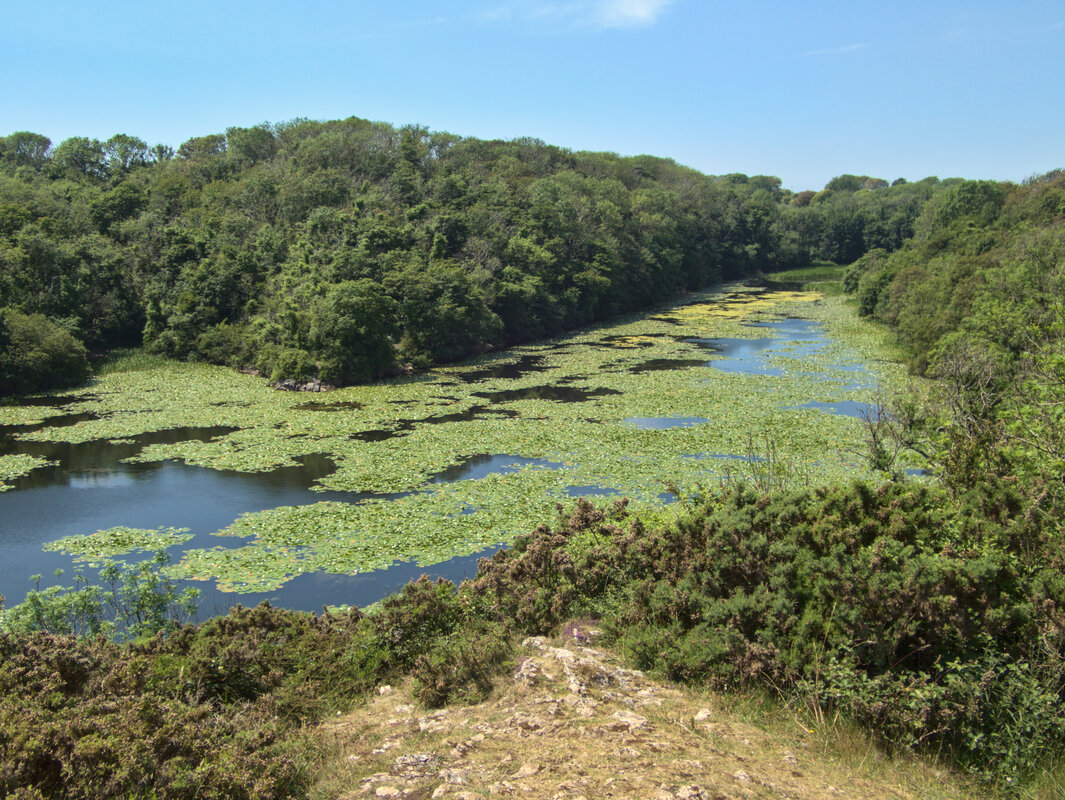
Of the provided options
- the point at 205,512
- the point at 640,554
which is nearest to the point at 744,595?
the point at 640,554

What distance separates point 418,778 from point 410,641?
343cm

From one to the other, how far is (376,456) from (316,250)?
78.6 feet

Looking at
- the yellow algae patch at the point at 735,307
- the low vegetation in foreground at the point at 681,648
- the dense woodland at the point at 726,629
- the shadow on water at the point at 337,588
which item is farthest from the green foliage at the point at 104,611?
the yellow algae patch at the point at 735,307

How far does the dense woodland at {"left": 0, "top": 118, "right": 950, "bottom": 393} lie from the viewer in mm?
36375

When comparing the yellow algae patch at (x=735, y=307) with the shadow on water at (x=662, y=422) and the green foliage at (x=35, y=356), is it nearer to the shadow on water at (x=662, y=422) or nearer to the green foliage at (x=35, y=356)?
the shadow on water at (x=662, y=422)

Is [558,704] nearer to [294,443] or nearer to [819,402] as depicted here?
[294,443]

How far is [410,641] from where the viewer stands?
28.8 feet

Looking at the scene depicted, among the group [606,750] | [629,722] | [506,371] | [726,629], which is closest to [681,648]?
[726,629]

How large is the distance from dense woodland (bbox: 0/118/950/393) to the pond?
3.05 m

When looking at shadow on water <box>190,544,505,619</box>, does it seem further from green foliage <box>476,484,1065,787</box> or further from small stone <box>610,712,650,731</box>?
small stone <box>610,712,650,731</box>

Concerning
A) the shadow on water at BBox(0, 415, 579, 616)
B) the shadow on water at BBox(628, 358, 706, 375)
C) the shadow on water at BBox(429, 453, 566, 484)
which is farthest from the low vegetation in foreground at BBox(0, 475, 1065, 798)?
the shadow on water at BBox(628, 358, 706, 375)

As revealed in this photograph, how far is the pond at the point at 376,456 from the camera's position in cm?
1525

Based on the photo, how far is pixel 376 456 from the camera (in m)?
22.0

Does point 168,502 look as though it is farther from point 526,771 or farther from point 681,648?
point 526,771
